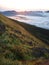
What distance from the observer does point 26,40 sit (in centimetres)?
6494

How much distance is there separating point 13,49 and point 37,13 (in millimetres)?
49899

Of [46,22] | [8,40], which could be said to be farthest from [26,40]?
[46,22]

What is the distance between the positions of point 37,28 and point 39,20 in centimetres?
363

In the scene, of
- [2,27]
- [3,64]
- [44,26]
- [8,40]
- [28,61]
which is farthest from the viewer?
[44,26]

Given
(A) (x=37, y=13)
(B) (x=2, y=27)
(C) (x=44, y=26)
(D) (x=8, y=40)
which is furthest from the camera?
(A) (x=37, y=13)

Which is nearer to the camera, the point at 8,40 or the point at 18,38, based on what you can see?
the point at 8,40

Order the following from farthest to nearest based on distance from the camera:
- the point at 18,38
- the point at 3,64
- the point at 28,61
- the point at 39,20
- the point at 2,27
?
1. the point at 39,20
2. the point at 2,27
3. the point at 18,38
4. the point at 28,61
5. the point at 3,64

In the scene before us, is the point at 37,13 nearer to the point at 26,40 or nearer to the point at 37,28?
the point at 37,28

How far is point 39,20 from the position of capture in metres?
91.5

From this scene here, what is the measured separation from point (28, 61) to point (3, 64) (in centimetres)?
855

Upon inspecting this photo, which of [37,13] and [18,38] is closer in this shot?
[18,38]

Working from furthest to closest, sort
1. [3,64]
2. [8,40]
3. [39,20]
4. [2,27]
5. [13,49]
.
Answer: [39,20], [2,27], [8,40], [13,49], [3,64]

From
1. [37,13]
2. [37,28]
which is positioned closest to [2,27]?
[37,28]

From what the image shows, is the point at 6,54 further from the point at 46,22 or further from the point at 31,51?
the point at 46,22
